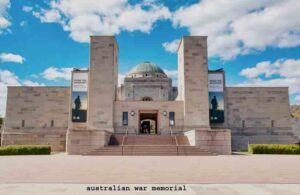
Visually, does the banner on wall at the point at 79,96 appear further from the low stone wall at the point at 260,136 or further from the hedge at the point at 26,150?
the low stone wall at the point at 260,136

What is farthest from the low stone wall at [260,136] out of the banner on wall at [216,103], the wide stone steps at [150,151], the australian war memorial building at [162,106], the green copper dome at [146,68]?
the green copper dome at [146,68]

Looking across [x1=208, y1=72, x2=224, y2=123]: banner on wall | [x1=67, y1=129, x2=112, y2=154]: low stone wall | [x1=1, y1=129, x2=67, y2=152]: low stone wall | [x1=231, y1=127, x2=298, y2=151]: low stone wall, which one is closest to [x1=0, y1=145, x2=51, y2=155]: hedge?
[x1=67, y1=129, x2=112, y2=154]: low stone wall

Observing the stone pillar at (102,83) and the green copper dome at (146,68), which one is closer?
the stone pillar at (102,83)

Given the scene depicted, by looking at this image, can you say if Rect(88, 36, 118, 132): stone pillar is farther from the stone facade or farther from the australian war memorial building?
the stone facade

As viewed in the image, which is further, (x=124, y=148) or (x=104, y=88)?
(x=104, y=88)

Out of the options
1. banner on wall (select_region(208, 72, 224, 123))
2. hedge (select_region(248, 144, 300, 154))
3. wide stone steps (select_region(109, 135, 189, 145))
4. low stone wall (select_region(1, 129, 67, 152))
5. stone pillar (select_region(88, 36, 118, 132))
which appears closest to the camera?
hedge (select_region(248, 144, 300, 154))

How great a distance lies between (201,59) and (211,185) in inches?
1071

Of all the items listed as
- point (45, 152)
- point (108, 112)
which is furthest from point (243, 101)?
point (45, 152)

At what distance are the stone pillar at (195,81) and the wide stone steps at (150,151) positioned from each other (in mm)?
10379

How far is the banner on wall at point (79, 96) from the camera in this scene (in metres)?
33.6

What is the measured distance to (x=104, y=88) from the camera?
110 ft

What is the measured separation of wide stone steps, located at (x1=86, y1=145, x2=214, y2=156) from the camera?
70.4ft

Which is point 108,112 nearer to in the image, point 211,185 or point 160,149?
point 160,149

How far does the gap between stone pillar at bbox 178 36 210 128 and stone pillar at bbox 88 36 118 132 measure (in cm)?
848
